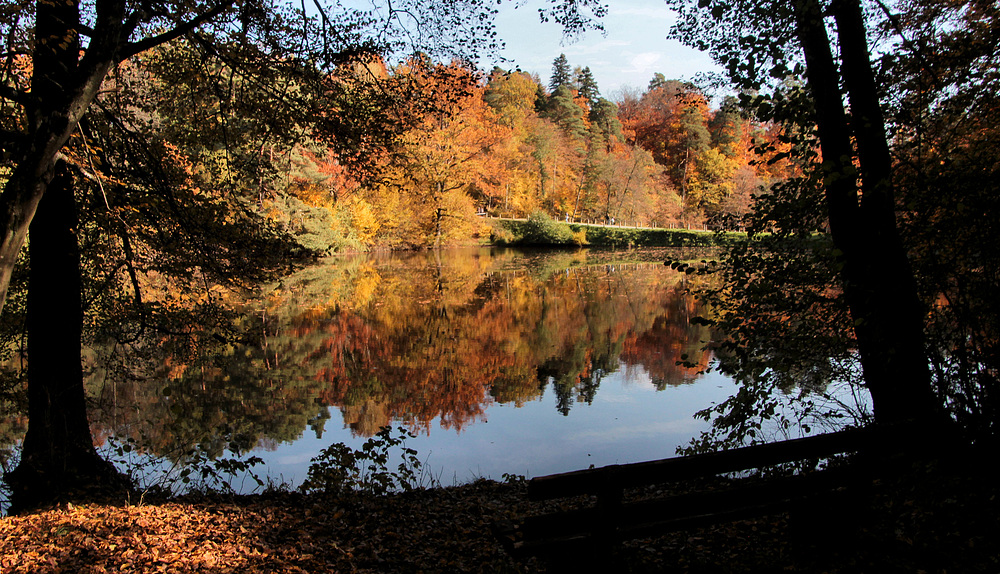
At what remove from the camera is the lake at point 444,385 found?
8508 millimetres

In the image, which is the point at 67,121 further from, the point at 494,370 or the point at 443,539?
the point at 494,370

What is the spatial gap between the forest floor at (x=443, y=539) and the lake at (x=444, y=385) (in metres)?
1.54

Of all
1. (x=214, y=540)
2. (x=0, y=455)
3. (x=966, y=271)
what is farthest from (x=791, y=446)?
(x=0, y=455)

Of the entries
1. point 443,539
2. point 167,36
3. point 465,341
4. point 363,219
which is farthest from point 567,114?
point 443,539

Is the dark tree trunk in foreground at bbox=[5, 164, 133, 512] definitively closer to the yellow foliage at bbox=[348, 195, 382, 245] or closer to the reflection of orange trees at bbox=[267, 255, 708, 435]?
the reflection of orange trees at bbox=[267, 255, 708, 435]

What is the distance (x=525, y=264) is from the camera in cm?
3300

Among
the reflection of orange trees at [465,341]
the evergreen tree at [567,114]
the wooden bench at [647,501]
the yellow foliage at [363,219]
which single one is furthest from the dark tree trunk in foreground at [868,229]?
the evergreen tree at [567,114]

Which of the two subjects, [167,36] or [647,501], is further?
[167,36]

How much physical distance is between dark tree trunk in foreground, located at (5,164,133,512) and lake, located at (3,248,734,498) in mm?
722

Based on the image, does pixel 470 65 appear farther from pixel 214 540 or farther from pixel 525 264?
pixel 525 264

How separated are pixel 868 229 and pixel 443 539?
3.91 metres

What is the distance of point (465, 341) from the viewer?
15.1 m

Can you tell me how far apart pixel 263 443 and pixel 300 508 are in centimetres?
406

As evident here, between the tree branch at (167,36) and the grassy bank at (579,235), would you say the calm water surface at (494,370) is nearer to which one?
the tree branch at (167,36)
